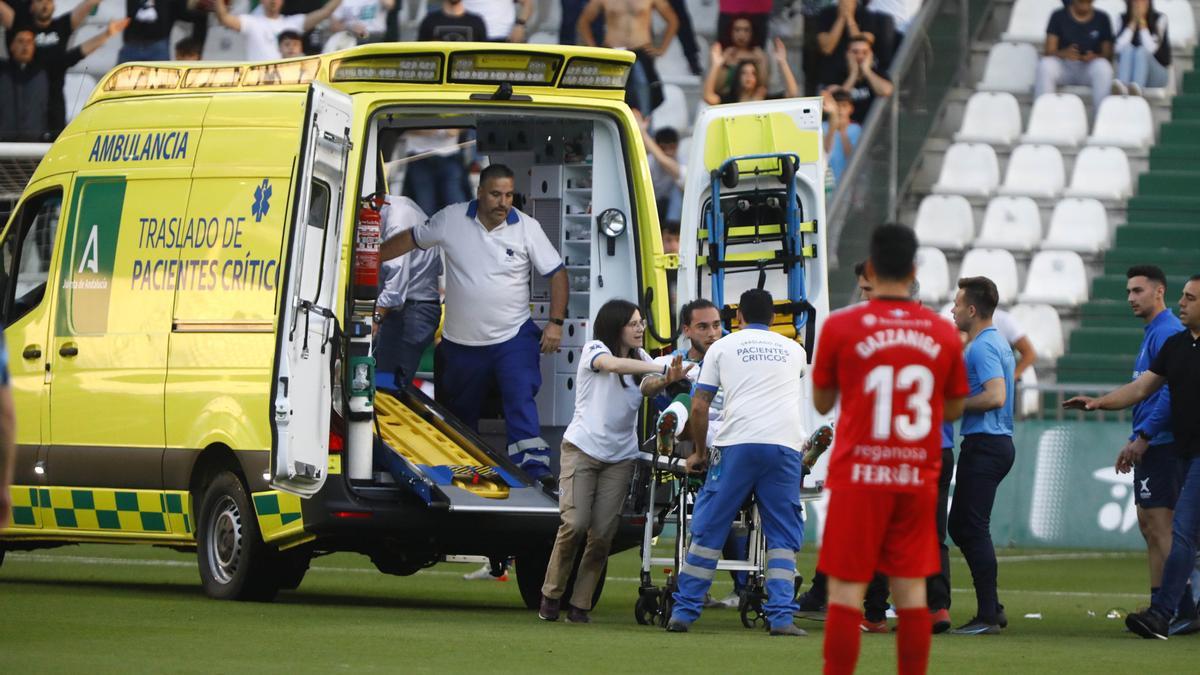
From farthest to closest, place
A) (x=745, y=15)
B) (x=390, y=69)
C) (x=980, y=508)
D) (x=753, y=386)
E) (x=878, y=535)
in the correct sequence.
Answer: (x=745, y=15), (x=390, y=69), (x=980, y=508), (x=753, y=386), (x=878, y=535)

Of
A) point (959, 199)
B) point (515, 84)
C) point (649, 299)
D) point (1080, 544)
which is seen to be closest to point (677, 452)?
point (649, 299)

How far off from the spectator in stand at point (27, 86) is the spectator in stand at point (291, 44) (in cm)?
232

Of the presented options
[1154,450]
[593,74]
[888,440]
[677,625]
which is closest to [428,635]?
[677,625]

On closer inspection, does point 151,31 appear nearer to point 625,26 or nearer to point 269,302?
point 625,26

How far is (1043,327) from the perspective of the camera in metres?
20.3

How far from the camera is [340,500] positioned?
11594 millimetres

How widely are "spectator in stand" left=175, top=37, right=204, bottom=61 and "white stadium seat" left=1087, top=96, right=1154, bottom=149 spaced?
29.2ft

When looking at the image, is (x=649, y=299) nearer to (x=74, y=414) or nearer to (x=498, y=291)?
(x=498, y=291)

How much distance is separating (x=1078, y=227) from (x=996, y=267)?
1.06 m

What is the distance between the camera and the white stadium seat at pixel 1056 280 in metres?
20.6

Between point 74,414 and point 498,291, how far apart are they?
247 centimetres

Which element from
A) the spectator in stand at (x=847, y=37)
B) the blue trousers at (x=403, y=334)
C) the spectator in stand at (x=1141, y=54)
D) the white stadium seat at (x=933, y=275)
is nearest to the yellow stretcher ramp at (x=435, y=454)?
the blue trousers at (x=403, y=334)

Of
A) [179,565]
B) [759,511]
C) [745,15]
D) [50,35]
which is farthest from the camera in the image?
[50,35]

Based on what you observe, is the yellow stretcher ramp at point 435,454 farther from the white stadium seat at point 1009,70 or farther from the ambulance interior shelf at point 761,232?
the white stadium seat at point 1009,70
